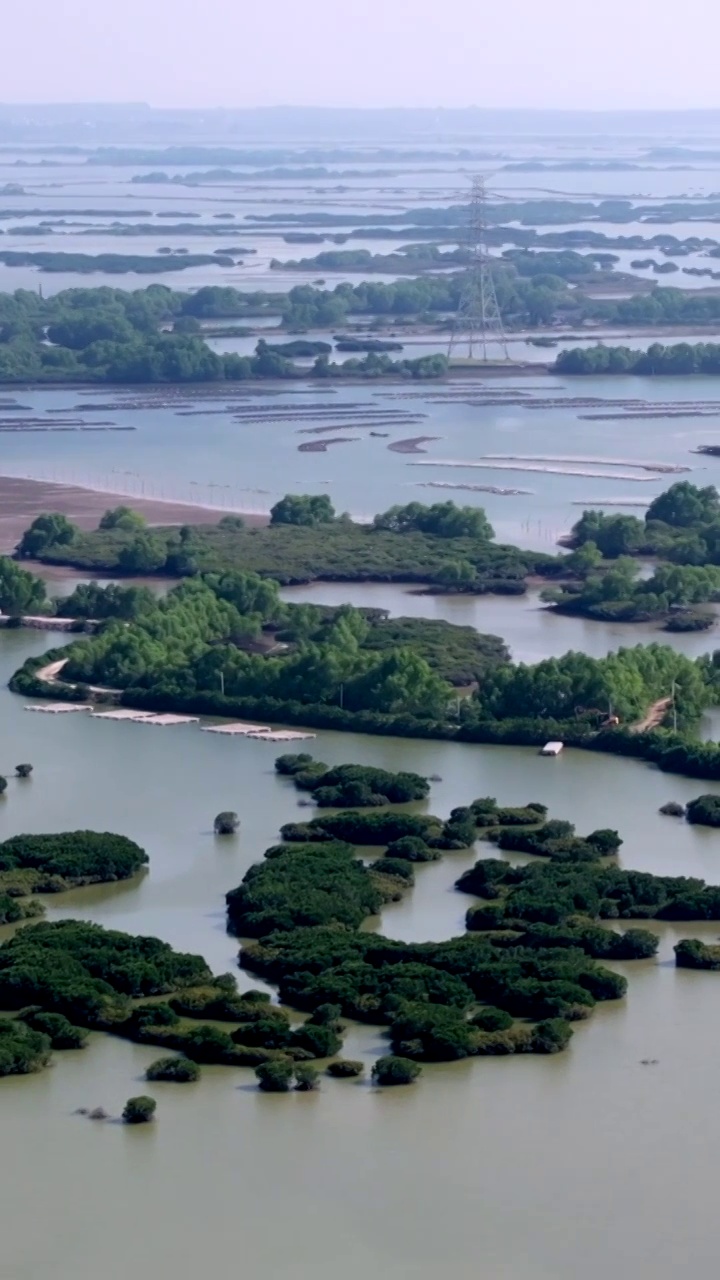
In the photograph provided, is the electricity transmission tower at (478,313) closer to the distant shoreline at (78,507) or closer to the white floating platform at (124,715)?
the distant shoreline at (78,507)

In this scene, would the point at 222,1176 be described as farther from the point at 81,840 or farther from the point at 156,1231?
the point at 81,840

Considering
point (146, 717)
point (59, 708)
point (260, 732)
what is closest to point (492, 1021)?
point (260, 732)

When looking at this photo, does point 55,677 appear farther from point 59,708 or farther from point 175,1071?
point 175,1071

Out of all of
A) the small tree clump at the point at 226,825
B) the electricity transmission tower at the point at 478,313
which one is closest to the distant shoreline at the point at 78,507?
the small tree clump at the point at 226,825

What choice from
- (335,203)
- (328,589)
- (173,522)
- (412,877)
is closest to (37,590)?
(328,589)

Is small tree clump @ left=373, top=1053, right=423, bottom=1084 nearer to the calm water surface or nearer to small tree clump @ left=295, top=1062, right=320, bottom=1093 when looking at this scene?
the calm water surface

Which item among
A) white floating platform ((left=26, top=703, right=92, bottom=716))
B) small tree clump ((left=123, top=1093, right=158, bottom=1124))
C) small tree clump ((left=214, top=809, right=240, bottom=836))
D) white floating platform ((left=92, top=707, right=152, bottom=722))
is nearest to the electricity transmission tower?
white floating platform ((left=26, top=703, right=92, bottom=716))
